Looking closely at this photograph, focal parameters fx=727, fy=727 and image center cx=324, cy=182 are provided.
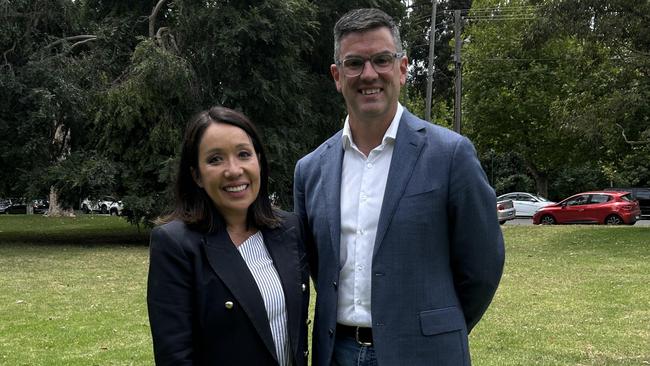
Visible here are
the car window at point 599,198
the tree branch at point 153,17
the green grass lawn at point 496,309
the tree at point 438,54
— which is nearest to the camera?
the green grass lawn at point 496,309

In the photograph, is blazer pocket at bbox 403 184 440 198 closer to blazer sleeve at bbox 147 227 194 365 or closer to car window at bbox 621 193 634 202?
blazer sleeve at bbox 147 227 194 365

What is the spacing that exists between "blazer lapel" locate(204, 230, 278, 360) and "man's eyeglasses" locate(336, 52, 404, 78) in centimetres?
82

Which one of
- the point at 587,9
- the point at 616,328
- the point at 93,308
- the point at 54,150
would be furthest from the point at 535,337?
the point at 54,150

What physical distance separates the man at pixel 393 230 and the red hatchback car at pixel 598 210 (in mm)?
25911

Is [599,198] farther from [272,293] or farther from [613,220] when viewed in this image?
[272,293]

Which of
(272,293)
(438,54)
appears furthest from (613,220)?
(272,293)

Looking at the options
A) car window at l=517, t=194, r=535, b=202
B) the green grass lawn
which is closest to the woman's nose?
the green grass lawn

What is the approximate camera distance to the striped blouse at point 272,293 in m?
2.70

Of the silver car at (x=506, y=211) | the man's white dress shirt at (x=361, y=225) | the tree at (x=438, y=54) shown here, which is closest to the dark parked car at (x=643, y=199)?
the silver car at (x=506, y=211)

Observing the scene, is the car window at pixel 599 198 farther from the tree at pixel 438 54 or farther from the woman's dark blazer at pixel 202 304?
the woman's dark blazer at pixel 202 304

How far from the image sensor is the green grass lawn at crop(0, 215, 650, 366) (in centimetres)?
716

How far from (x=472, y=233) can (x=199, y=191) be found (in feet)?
3.44

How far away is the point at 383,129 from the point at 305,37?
58.6ft

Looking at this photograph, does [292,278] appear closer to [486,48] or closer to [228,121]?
[228,121]
